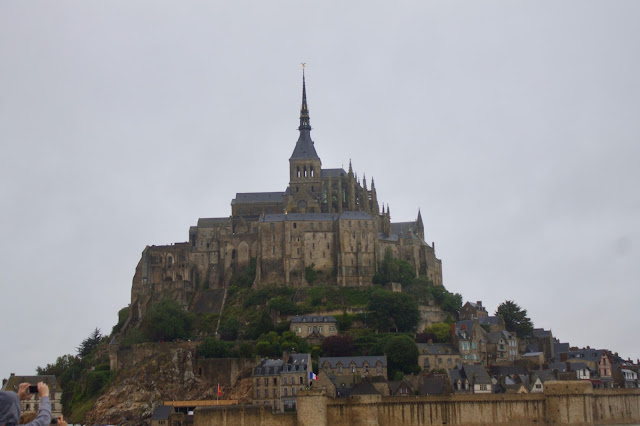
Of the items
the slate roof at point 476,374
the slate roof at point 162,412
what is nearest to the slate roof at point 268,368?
the slate roof at point 162,412

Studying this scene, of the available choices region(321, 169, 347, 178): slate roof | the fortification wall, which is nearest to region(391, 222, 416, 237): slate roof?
region(321, 169, 347, 178): slate roof

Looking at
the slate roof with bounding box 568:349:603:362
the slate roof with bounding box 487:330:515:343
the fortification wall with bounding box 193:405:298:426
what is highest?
the slate roof with bounding box 487:330:515:343

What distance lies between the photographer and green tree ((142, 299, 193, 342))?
237 feet

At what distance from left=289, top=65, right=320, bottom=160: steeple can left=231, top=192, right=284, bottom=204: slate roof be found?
4.72 metres

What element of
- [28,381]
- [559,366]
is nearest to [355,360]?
[559,366]

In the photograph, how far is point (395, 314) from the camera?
233 ft

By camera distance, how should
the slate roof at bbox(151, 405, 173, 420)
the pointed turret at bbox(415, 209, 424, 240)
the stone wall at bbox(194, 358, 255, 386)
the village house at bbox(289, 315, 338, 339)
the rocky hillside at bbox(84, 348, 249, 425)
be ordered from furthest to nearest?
the pointed turret at bbox(415, 209, 424, 240) → the village house at bbox(289, 315, 338, 339) → the stone wall at bbox(194, 358, 255, 386) → the rocky hillside at bbox(84, 348, 249, 425) → the slate roof at bbox(151, 405, 173, 420)

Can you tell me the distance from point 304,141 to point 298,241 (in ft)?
→ 53.0

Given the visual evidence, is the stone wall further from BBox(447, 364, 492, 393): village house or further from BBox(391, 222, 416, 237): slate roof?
BBox(391, 222, 416, 237): slate roof

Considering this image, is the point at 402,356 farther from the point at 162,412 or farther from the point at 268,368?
the point at 162,412

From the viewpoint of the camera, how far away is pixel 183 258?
85438mm

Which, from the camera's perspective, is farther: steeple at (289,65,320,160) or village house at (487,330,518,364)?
steeple at (289,65,320,160)

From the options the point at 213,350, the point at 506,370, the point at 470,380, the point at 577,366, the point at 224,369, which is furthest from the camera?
the point at 213,350

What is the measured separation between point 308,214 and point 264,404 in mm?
28806
